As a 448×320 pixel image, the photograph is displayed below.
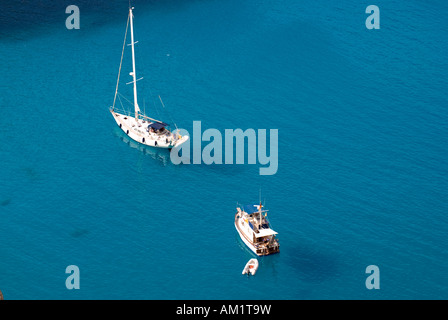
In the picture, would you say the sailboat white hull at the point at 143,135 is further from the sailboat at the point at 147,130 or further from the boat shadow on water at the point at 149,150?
the boat shadow on water at the point at 149,150

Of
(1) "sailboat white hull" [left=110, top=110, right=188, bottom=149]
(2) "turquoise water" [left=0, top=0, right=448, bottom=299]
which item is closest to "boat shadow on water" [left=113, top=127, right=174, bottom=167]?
(2) "turquoise water" [left=0, top=0, right=448, bottom=299]

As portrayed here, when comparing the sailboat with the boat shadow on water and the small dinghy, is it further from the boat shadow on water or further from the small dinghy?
the small dinghy

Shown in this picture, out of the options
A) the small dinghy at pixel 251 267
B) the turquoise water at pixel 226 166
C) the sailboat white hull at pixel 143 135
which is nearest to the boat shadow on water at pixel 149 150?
the turquoise water at pixel 226 166

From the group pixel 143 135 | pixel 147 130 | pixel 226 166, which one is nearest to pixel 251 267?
pixel 226 166

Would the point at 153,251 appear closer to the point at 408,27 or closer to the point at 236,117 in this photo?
the point at 236,117

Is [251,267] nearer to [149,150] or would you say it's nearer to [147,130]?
[149,150]
